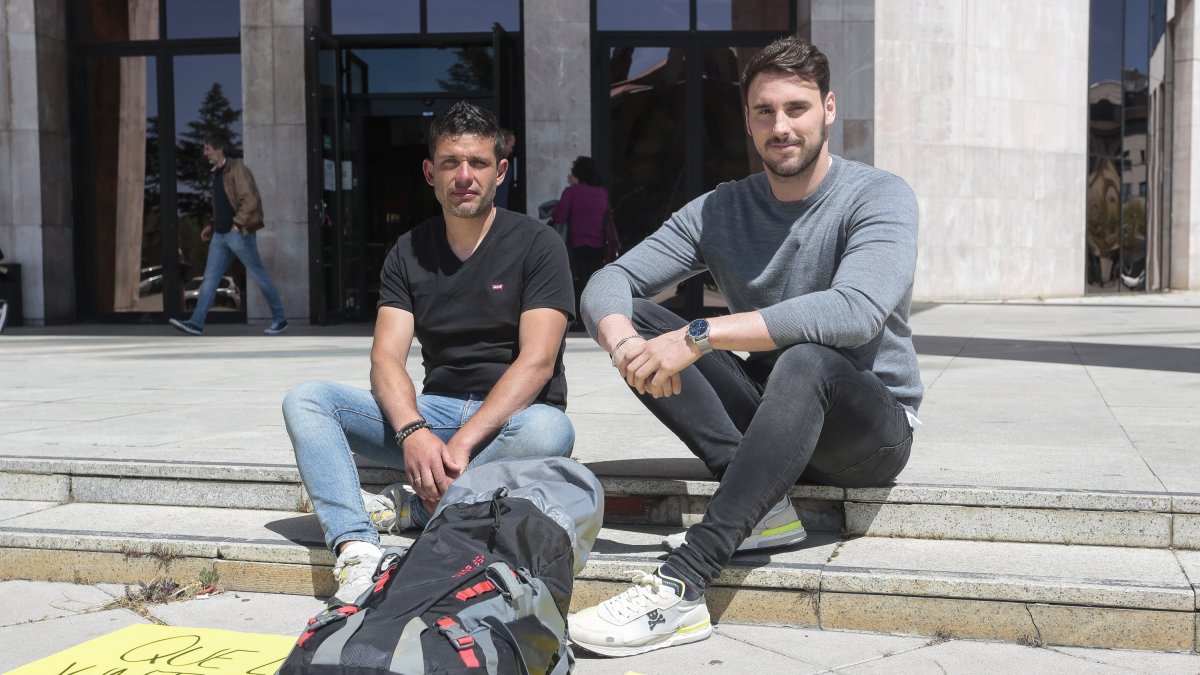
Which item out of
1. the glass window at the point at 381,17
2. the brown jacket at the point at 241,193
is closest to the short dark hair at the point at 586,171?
the brown jacket at the point at 241,193

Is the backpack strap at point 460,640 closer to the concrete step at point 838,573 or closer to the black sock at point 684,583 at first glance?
the black sock at point 684,583

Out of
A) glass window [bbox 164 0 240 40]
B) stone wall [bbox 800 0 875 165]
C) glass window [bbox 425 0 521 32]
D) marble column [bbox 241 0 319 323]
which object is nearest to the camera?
stone wall [bbox 800 0 875 165]

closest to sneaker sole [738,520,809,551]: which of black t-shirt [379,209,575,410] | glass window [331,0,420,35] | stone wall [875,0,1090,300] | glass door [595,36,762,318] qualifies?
black t-shirt [379,209,575,410]

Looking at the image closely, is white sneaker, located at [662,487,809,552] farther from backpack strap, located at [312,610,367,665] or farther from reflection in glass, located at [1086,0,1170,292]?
reflection in glass, located at [1086,0,1170,292]

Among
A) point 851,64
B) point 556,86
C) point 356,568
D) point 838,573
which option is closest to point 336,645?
point 356,568

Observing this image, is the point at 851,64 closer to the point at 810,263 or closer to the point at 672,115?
the point at 672,115

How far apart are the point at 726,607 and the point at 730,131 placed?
9.76m

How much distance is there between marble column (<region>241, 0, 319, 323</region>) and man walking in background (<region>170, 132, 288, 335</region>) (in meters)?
0.80

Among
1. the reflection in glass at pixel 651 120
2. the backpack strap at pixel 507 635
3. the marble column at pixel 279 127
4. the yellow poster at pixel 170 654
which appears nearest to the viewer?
the backpack strap at pixel 507 635

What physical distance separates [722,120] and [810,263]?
9401mm

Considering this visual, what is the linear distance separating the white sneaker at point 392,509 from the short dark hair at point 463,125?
1.08 m

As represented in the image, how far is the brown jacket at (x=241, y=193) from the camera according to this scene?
11367 mm

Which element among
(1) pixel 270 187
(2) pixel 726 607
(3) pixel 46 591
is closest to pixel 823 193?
(2) pixel 726 607

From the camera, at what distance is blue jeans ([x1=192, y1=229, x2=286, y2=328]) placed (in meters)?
11.5
